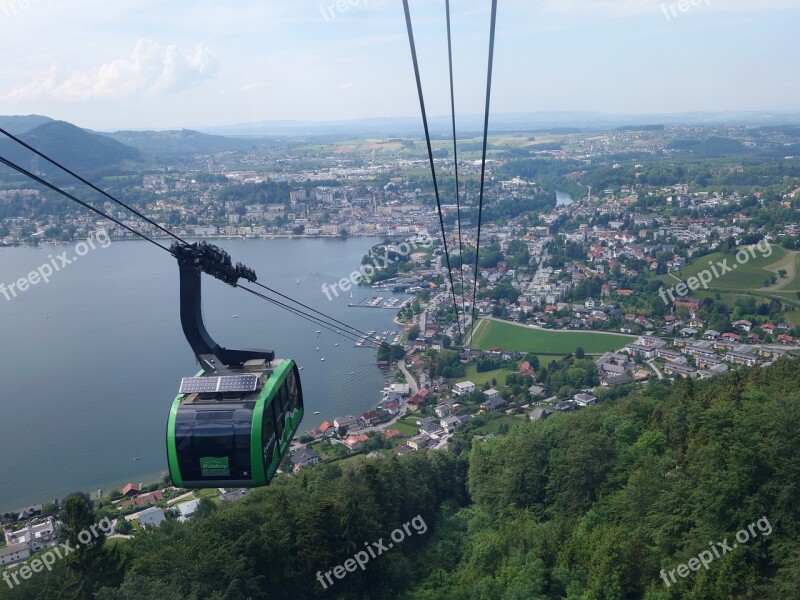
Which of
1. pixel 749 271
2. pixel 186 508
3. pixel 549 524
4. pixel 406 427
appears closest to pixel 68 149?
pixel 406 427

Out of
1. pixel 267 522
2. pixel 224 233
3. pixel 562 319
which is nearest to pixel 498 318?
pixel 562 319

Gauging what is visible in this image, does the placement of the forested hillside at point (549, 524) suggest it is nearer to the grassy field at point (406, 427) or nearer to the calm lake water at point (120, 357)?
the grassy field at point (406, 427)

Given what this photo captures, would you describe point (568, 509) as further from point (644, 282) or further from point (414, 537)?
point (644, 282)

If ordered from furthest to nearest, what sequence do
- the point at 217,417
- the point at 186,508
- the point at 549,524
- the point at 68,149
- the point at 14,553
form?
the point at 68,149 → the point at 186,508 → the point at 14,553 → the point at 549,524 → the point at 217,417

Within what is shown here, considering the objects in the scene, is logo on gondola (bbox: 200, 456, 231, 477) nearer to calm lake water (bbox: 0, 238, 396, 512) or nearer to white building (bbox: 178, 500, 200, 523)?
white building (bbox: 178, 500, 200, 523)

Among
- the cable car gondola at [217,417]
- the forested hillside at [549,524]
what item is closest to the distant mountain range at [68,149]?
the forested hillside at [549,524]

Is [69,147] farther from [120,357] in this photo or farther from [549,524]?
[549,524]

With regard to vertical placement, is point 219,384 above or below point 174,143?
below
